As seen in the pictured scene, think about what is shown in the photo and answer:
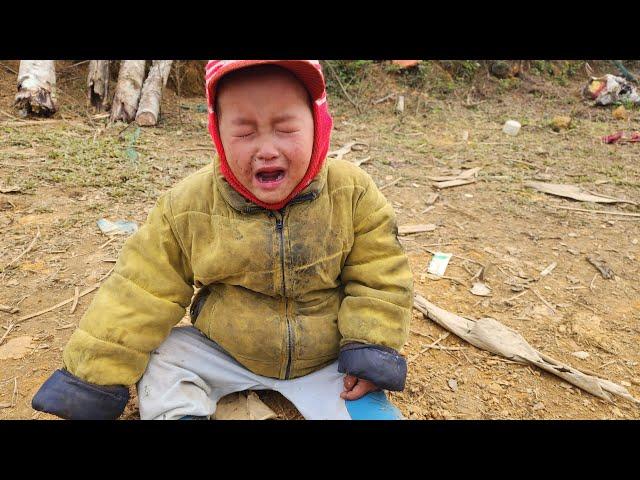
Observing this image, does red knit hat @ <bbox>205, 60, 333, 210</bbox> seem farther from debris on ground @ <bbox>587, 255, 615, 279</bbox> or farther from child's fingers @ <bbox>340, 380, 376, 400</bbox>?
debris on ground @ <bbox>587, 255, 615, 279</bbox>

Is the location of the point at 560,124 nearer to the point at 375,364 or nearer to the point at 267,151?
the point at 375,364

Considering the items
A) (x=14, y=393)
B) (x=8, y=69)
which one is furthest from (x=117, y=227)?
(x=8, y=69)

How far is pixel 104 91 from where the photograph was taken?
23.2 feet

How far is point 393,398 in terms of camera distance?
234cm

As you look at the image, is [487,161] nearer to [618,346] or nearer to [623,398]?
[618,346]

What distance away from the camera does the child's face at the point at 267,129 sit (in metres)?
1.58

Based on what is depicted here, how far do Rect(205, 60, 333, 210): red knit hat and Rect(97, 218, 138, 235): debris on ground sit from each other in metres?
2.27

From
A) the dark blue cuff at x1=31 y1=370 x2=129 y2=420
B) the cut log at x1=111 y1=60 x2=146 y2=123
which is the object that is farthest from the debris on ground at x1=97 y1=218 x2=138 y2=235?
the cut log at x1=111 y1=60 x2=146 y2=123

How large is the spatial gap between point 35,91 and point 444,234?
18.8ft

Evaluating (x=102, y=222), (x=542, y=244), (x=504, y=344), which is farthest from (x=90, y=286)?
(x=542, y=244)

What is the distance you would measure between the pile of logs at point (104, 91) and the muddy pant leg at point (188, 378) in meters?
5.26

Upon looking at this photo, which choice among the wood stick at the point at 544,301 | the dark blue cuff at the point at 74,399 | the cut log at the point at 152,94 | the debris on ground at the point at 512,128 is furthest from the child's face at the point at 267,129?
the debris on ground at the point at 512,128

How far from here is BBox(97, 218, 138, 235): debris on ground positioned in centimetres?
371

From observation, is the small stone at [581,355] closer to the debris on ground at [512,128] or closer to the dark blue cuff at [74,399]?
the dark blue cuff at [74,399]
